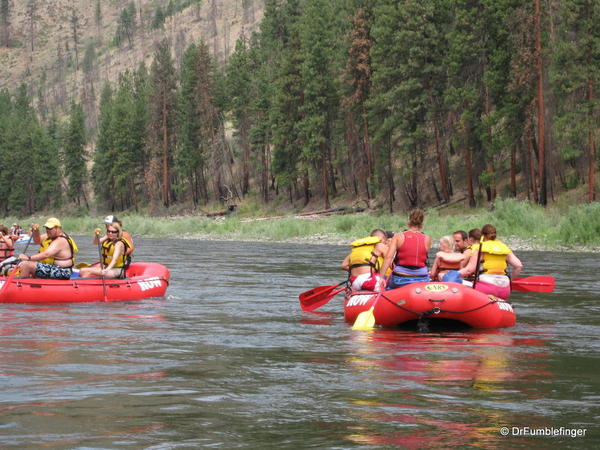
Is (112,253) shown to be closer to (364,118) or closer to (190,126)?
(364,118)

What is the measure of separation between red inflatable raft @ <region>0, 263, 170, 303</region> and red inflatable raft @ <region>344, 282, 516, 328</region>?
5475 mm

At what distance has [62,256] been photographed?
15.2m

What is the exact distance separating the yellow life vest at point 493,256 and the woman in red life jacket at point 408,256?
48.7 inches

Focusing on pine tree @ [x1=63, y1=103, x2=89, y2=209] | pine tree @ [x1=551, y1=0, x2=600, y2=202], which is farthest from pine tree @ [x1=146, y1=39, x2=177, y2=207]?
pine tree @ [x1=551, y1=0, x2=600, y2=202]

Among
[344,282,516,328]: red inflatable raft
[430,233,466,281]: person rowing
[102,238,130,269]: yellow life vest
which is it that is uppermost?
[102,238,130,269]: yellow life vest

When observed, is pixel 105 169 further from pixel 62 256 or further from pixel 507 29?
pixel 62 256

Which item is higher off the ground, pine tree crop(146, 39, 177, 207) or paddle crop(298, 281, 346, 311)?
pine tree crop(146, 39, 177, 207)

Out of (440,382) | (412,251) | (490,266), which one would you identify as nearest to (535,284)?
(490,266)

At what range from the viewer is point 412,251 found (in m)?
11.9

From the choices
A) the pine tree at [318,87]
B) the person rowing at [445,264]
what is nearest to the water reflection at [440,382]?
the person rowing at [445,264]

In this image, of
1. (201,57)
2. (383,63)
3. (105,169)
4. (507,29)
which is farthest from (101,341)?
(105,169)

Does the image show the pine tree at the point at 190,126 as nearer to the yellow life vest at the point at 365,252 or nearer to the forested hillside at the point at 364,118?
the forested hillside at the point at 364,118

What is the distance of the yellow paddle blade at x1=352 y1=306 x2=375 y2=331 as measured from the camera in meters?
11.7

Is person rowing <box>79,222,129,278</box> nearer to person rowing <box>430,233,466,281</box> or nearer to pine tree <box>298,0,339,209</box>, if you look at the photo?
person rowing <box>430,233,466,281</box>
